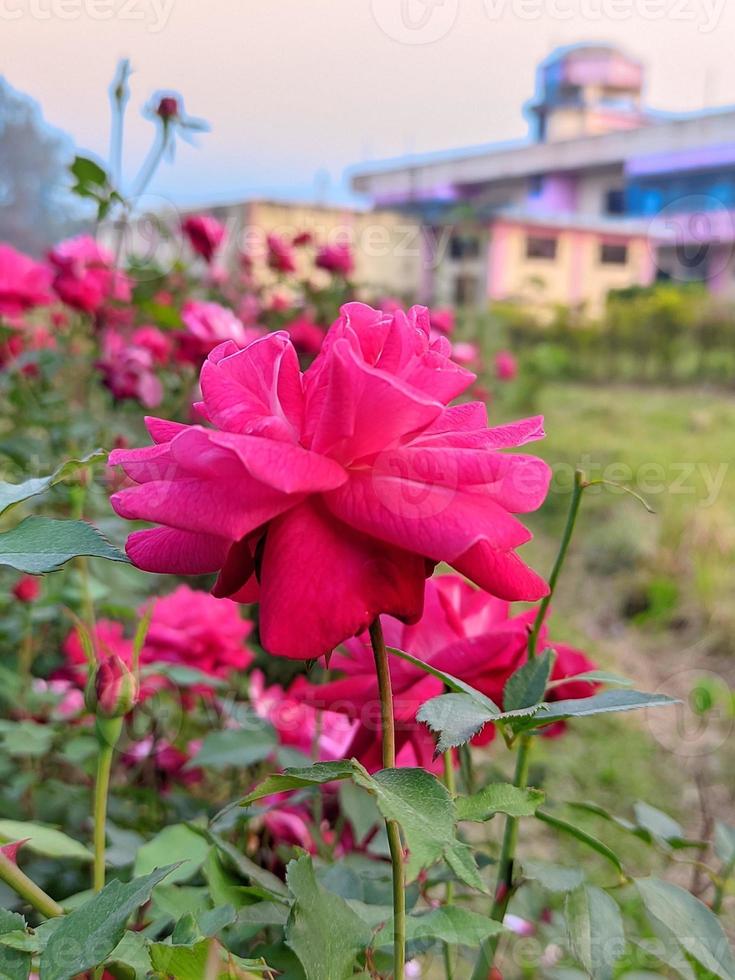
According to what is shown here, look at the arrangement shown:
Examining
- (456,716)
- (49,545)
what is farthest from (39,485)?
(456,716)

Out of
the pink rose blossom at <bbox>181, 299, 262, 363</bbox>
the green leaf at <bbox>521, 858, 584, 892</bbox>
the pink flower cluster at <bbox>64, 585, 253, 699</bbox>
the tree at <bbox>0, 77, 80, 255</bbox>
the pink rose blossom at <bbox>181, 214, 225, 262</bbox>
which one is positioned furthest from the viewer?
the tree at <bbox>0, 77, 80, 255</bbox>

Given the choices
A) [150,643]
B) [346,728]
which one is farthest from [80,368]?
[346,728]

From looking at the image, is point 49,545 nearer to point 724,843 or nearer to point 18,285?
point 724,843

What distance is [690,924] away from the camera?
29cm

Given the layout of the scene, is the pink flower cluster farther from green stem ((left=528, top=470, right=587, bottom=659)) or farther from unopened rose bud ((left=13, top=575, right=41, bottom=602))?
green stem ((left=528, top=470, right=587, bottom=659))

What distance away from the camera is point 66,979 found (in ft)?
0.65

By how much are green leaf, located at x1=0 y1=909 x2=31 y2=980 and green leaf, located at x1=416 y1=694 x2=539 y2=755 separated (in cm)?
11

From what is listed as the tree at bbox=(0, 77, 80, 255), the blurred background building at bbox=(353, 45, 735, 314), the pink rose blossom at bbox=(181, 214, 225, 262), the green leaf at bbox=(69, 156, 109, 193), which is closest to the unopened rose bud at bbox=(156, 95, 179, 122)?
the green leaf at bbox=(69, 156, 109, 193)

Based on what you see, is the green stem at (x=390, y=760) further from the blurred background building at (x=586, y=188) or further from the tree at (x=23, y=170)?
the blurred background building at (x=586, y=188)

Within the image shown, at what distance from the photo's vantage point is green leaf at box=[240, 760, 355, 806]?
19cm

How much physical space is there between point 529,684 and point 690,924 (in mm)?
104

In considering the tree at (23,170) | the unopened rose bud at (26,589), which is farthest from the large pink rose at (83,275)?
the tree at (23,170)

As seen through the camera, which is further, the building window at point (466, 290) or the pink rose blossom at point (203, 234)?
the building window at point (466, 290)

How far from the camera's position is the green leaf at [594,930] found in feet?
0.90
